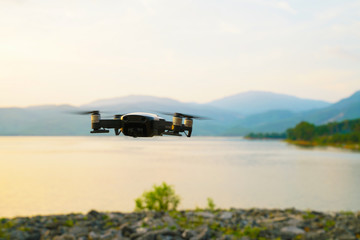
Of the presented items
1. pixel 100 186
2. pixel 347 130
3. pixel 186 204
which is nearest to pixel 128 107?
pixel 186 204

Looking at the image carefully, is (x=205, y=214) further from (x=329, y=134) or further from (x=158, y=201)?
(x=329, y=134)

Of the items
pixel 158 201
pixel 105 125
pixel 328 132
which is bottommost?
pixel 158 201

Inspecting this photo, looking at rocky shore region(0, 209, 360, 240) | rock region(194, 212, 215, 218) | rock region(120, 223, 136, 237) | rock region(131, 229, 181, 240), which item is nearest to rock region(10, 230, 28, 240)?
rocky shore region(0, 209, 360, 240)

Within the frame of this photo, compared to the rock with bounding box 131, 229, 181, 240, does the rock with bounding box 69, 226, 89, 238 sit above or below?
below

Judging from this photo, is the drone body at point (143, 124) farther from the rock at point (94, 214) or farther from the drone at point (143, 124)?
the rock at point (94, 214)

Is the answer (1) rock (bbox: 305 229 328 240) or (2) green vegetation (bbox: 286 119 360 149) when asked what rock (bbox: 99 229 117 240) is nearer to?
(1) rock (bbox: 305 229 328 240)

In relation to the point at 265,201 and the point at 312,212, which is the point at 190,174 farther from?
the point at 312,212

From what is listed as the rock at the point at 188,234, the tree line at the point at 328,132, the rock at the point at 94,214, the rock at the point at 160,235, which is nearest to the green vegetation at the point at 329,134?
the tree line at the point at 328,132

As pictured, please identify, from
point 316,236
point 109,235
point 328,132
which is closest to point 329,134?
point 328,132
